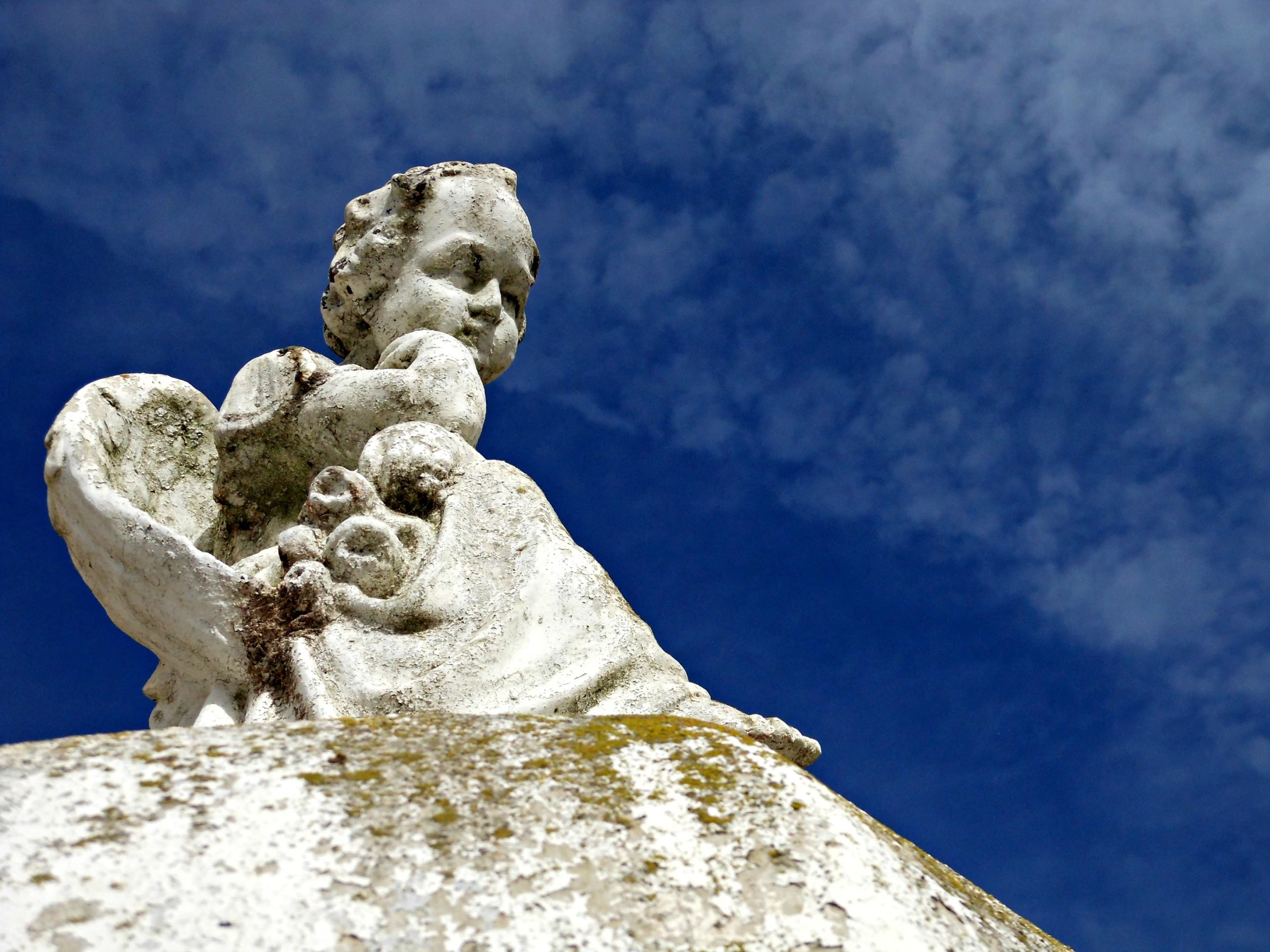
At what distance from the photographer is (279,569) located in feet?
16.5

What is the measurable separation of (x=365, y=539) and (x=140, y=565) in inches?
31.4

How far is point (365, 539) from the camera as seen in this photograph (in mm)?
4777

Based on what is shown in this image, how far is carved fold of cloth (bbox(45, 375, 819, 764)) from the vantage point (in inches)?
169

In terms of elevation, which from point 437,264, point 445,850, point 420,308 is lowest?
point 445,850

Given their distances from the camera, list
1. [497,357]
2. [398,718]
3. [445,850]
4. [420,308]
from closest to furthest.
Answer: [445,850] → [398,718] → [420,308] → [497,357]

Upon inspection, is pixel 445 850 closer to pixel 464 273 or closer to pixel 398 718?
pixel 398 718

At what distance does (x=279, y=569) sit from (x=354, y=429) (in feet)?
3.03

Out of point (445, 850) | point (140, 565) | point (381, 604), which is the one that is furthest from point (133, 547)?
point (445, 850)

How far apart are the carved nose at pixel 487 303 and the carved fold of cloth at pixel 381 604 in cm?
131

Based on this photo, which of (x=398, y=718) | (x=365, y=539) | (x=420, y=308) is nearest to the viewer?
(x=398, y=718)

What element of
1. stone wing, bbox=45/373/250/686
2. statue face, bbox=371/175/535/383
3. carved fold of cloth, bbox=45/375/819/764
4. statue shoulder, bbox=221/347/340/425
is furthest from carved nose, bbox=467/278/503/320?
stone wing, bbox=45/373/250/686

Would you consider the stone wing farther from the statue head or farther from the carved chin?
the carved chin

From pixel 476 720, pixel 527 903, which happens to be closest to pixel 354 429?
pixel 476 720

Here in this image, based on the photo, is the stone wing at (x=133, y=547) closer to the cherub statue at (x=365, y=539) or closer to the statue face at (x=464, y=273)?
the cherub statue at (x=365, y=539)
